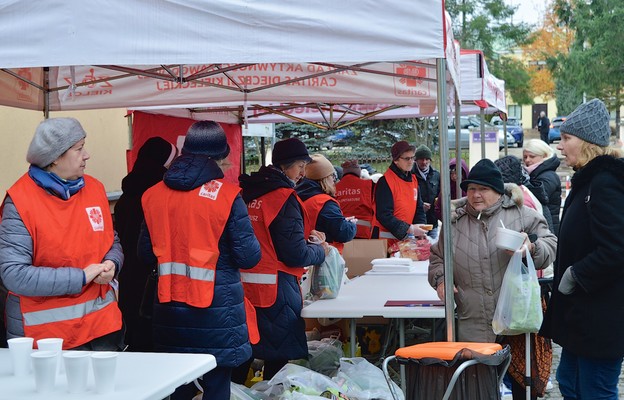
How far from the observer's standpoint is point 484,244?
15.3 ft

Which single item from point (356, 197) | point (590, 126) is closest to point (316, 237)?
point (590, 126)

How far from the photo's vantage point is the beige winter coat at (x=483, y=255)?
15.3 feet

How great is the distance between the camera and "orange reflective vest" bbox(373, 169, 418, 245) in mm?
8547

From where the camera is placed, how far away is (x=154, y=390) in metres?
2.87

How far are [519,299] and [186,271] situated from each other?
1643 mm

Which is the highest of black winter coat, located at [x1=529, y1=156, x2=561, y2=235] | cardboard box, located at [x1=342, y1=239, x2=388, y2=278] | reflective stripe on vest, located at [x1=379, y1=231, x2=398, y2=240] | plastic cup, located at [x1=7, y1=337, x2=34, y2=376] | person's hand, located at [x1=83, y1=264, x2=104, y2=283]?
black winter coat, located at [x1=529, y1=156, x2=561, y2=235]

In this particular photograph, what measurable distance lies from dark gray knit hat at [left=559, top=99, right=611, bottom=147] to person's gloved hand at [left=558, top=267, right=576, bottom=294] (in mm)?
629

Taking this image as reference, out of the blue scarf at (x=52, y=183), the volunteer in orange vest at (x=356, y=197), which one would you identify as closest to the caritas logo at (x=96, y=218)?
the blue scarf at (x=52, y=183)

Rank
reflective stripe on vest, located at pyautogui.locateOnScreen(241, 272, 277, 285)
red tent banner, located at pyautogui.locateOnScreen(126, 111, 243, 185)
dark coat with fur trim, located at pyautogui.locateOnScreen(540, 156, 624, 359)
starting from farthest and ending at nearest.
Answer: red tent banner, located at pyautogui.locateOnScreen(126, 111, 243, 185)
reflective stripe on vest, located at pyautogui.locateOnScreen(241, 272, 277, 285)
dark coat with fur trim, located at pyautogui.locateOnScreen(540, 156, 624, 359)

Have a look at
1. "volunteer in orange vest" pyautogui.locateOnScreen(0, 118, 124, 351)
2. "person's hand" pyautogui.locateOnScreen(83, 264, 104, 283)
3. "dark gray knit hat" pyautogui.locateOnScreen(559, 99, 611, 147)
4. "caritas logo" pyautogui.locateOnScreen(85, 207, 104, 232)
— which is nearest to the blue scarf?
"volunteer in orange vest" pyautogui.locateOnScreen(0, 118, 124, 351)

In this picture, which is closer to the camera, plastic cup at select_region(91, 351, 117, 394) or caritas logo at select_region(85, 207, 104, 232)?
plastic cup at select_region(91, 351, 117, 394)

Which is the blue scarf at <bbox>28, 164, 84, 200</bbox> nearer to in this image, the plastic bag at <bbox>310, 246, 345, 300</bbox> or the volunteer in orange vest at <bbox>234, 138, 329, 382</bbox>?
the volunteer in orange vest at <bbox>234, 138, 329, 382</bbox>

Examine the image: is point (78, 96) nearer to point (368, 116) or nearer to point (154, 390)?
point (368, 116)

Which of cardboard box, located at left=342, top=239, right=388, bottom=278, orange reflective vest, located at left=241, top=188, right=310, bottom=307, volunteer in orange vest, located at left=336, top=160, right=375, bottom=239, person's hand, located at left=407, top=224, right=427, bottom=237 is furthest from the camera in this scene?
volunteer in orange vest, located at left=336, top=160, right=375, bottom=239
